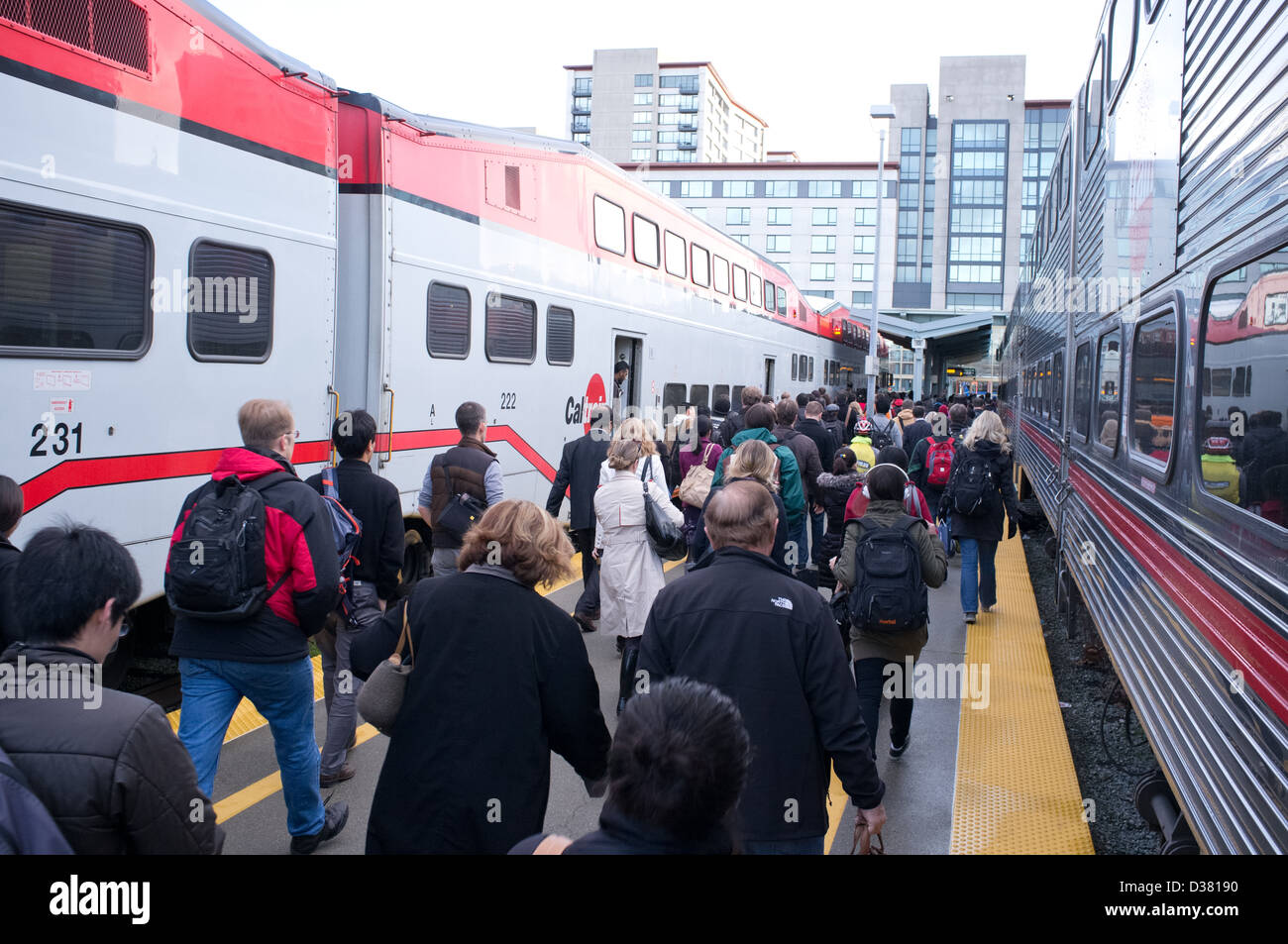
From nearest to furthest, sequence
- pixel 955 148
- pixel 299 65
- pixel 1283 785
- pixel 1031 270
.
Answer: pixel 1283 785, pixel 299 65, pixel 1031 270, pixel 955 148

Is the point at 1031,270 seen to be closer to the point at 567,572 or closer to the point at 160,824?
the point at 567,572

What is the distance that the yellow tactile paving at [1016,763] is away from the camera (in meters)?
4.59

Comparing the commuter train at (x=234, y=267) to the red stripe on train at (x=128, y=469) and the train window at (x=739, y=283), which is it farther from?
the train window at (x=739, y=283)

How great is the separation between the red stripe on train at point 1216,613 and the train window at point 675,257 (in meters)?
9.03

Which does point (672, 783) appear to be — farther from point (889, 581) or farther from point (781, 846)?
point (889, 581)

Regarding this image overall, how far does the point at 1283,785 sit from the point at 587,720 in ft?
5.85

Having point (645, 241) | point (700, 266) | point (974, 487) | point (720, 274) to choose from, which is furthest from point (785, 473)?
point (720, 274)

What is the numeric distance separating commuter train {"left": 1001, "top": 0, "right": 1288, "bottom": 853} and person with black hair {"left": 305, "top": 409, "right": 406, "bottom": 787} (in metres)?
3.43

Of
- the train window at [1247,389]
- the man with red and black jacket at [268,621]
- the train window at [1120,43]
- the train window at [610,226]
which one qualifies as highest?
the train window at [1120,43]

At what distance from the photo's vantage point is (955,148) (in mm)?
74312

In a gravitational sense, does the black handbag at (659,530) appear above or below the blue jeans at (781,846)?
above

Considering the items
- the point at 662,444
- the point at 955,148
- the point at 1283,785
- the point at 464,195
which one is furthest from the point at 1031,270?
the point at 955,148

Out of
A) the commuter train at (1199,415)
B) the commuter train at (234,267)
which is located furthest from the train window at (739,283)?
the commuter train at (1199,415)

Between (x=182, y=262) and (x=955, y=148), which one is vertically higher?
(x=955, y=148)
